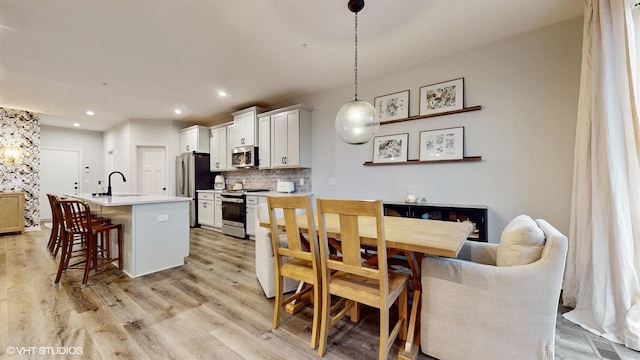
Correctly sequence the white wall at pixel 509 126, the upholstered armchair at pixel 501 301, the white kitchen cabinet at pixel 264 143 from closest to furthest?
the upholstered armchair at pixel 501 301, the white wall at pixel 509 126, the white kitchen cabinet at pixel 264 143

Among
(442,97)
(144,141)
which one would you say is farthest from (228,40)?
(144,141)

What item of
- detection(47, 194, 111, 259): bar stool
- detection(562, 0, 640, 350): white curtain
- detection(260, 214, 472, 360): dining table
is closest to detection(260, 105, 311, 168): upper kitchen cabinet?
detection(260, 214, 472, 360): dining table

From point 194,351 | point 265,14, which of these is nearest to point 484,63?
point 265,14

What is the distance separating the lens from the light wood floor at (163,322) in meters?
1.72

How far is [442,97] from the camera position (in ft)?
10.8

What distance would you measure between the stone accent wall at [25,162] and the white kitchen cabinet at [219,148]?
3.91 metres

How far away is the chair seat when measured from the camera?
1559 mm

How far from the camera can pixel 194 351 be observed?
172cm

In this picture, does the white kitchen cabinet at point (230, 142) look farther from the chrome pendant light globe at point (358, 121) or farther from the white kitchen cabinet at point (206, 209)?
the chrome pendant light globe at point (358, 121)

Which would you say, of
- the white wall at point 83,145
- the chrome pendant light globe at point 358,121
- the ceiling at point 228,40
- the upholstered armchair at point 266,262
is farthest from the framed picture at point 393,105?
the white wall at point 83,145

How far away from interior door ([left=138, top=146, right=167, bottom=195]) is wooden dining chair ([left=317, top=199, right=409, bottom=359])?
20.7ft

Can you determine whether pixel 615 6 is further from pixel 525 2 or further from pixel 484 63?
pixel 484 63

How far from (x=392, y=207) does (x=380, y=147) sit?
967 millimetres

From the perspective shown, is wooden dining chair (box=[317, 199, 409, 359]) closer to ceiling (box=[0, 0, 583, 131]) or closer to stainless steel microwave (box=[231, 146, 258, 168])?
ceiling (box=[0, 0, 583, 131])
